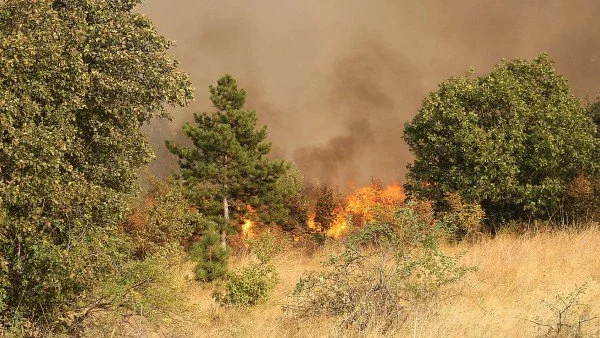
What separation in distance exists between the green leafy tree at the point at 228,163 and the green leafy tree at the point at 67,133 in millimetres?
25179

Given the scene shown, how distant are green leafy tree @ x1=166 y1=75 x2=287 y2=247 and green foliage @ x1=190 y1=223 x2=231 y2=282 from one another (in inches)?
742

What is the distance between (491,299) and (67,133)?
11218 millimetres

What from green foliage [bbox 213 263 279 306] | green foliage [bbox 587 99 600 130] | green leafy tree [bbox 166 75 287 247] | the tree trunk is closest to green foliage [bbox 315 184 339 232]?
green leafy tree [bbox 166 75 287 247]

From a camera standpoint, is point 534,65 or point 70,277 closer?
point 70,277

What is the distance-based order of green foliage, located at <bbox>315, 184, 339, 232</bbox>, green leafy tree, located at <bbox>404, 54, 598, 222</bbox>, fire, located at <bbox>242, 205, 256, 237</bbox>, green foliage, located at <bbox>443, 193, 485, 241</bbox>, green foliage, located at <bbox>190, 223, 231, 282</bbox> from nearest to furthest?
green foliage, located at <bbox>190, 223, 231, 282</bbox>, green foliage, located at <bbox>443, 193, 485, 241</bbox>, green leafy tree, located at <bbox>404, 54, 598, 222</bbox>, fire, located at <bbox>242, 205, 256, 237</bbox>, green foliage, located at <bbox>315, 184, 339, 232</bbox>

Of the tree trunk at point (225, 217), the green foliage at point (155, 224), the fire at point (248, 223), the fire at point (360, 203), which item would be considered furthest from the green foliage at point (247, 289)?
the fire at point (360, 203)

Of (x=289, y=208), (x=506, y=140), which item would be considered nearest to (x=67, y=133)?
(x=506, y=140)

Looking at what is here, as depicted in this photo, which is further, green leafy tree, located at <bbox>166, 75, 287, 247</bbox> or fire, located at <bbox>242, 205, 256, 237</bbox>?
Result: fire, located at <bbox>242, 205, 256, 237</bbox>

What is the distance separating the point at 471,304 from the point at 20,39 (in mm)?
12122

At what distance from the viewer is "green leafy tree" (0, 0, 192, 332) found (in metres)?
11.2

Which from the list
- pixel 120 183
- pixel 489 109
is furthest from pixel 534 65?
pixel 120 183

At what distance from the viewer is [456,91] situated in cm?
2952

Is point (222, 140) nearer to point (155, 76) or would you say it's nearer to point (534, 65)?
point (534, 65)

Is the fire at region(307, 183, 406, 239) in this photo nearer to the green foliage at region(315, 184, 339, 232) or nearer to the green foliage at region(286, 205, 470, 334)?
the green foliage at region(315, 184, 339, 232)
